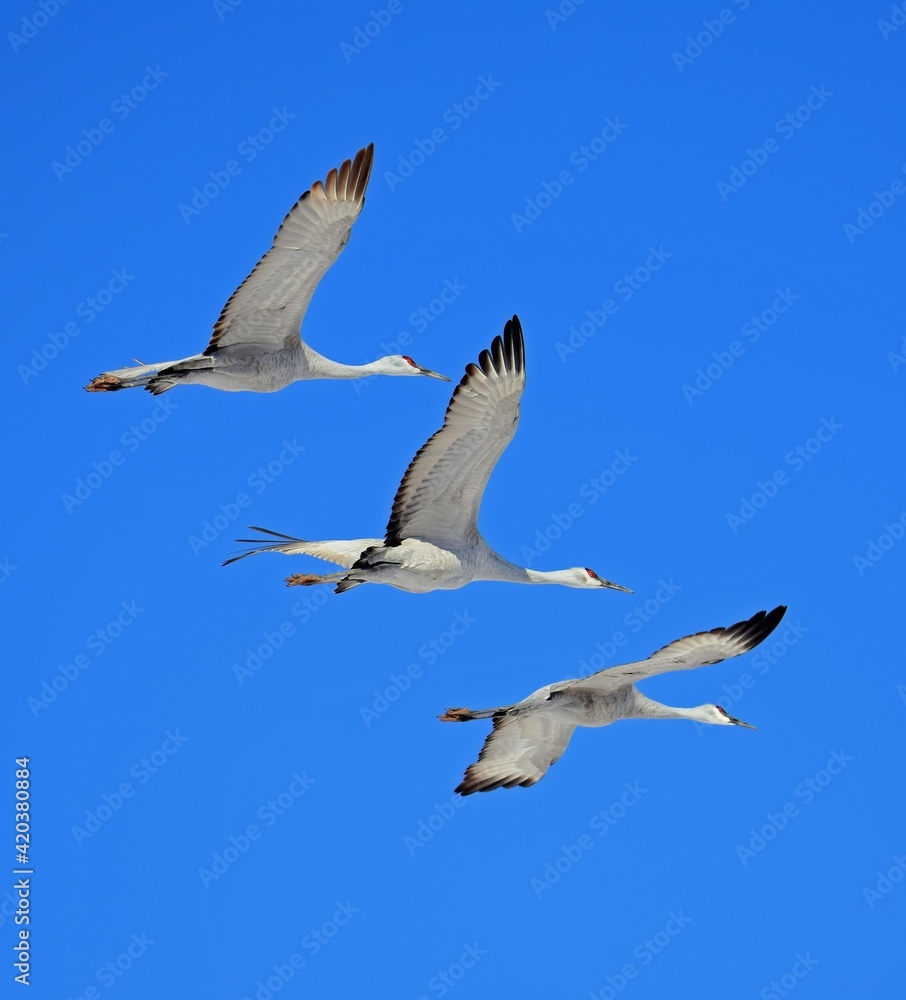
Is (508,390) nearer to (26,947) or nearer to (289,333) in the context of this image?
(289,333)

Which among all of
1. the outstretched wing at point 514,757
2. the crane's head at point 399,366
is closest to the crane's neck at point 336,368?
the crane's head at point 399,366

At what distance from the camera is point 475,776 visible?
1786 cm

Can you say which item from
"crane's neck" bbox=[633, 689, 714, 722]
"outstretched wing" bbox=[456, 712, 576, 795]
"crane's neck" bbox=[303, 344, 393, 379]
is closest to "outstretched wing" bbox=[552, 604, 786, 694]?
"crane's neck" bbox=[633, 689, 714, 722]

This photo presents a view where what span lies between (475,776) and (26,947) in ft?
15.5

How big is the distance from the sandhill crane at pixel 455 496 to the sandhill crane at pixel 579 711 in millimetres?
1439

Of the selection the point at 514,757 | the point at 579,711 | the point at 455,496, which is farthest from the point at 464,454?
the point at 514,757

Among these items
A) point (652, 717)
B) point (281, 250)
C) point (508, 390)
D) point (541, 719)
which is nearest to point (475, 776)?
point (541, 719)

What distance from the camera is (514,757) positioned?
17844 mm

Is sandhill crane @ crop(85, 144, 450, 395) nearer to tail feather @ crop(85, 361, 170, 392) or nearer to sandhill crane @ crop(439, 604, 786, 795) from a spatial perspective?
tail feather @ crop(85, 361, 170, 392)

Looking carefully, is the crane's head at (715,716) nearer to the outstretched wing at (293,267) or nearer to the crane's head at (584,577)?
the crane's head at (584,577)

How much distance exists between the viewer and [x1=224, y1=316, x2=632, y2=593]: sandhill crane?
1562 centimetres

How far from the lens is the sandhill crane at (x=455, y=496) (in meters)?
15.6

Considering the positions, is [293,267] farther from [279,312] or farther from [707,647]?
[707,647]

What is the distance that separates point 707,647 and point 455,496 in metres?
2.86
